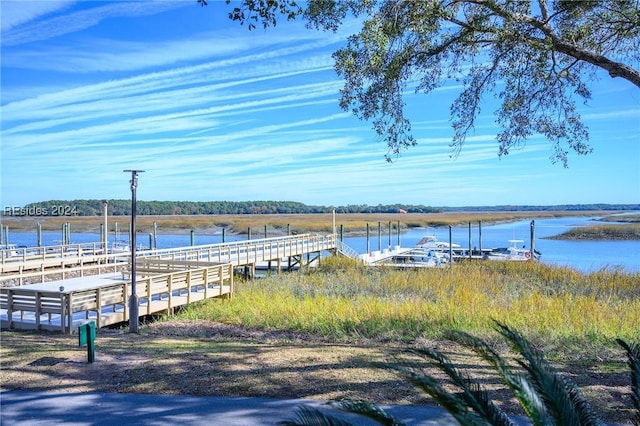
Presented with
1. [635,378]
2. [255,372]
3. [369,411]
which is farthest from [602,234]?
[369,411]

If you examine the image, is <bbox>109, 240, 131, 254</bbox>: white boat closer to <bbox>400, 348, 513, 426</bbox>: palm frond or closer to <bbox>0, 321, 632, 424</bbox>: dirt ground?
<bbox>0, 321, 632, 424</bbox>: dirt ground

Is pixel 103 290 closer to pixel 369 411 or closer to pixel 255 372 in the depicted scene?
pixel 255 372

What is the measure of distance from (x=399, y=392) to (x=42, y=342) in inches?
277

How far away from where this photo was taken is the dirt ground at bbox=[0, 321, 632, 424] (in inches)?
250

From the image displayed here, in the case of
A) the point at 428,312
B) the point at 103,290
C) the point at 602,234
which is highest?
the point at 103,290

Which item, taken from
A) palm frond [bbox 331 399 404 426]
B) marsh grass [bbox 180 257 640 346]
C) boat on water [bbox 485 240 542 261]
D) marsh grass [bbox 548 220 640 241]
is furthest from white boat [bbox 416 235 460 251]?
palm frond [bbox 331 399 404 426]

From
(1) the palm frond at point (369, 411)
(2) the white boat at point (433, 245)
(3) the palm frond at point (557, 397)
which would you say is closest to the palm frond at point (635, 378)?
(3) the palm frond at point (557, 397)

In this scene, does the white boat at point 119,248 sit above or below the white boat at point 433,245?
above

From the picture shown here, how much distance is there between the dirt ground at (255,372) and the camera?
634cm

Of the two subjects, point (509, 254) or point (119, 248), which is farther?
point (509, 254)

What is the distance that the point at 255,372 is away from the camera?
23.5 feet

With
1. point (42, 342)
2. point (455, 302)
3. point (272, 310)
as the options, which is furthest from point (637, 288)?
point (42, 342)

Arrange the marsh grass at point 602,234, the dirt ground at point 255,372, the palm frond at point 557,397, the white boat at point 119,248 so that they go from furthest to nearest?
the marsh grass at point 602,234, the white boat at point 119,248, the dirt ground at point 255,372, the palm frond at point 557,397

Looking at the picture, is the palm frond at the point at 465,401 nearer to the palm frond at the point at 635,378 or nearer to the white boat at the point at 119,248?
the palm frond at the point at 635,378
